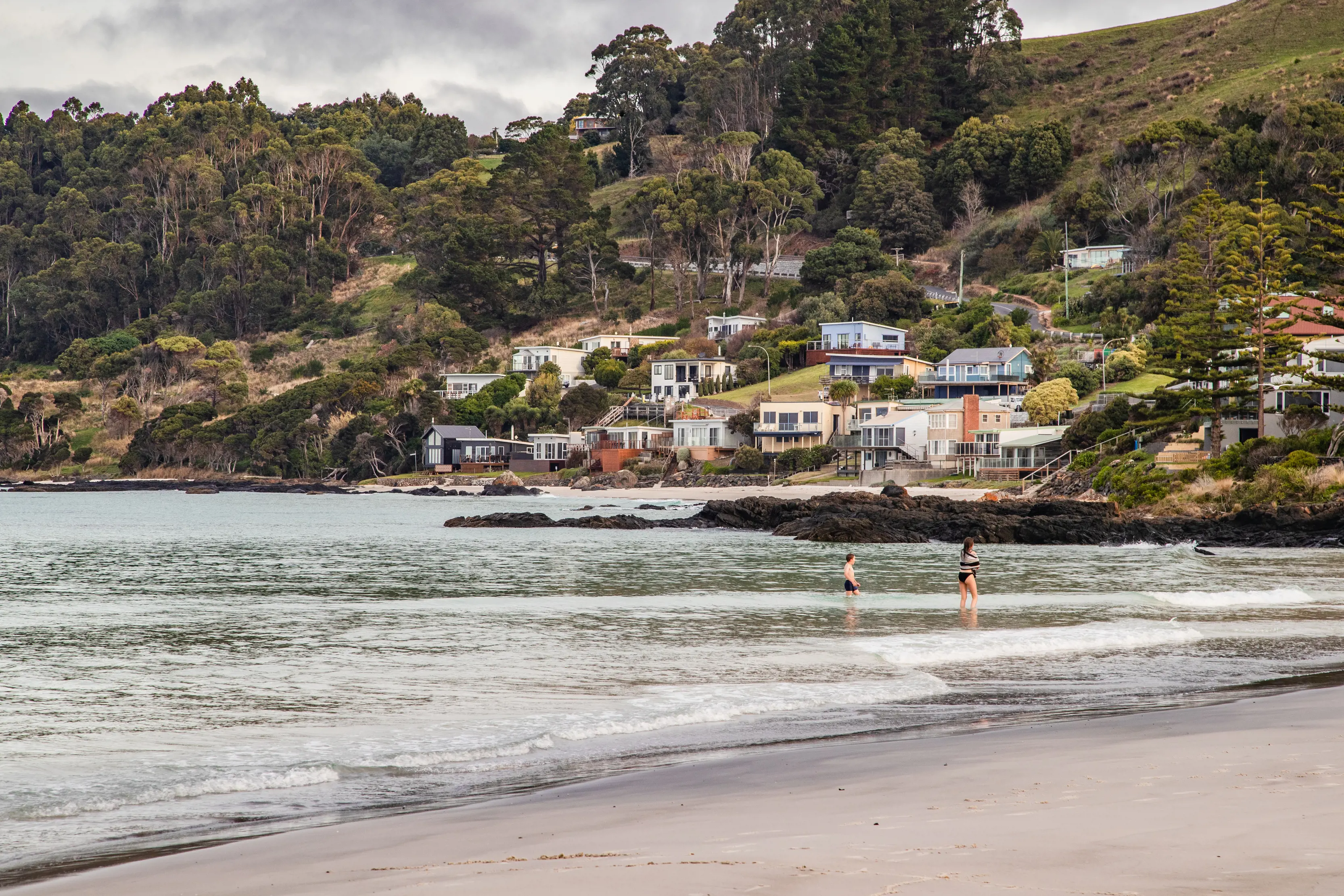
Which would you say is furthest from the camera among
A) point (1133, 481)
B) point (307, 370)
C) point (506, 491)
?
point (307, 370)

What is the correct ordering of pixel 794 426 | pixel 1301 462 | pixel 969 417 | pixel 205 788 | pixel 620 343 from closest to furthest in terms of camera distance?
pixel 205 788 → pixel 1301 462 → pixel 969 417 → pixel 794 426 → pixel 620 343

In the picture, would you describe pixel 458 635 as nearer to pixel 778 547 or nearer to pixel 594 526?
pixel 778 547

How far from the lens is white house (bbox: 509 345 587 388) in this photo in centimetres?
9631

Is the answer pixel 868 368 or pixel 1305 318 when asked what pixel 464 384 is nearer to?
pixel 868 368

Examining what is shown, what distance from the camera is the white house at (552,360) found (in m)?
96.3

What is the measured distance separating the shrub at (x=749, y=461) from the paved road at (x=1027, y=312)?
75.9ft

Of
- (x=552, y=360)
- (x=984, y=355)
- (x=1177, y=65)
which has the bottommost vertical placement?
(x=984, y=355)

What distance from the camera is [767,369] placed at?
90.4 m

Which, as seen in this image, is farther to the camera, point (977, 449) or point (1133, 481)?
point (977, 449)

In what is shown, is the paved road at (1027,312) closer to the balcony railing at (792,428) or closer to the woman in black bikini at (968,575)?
the balcony railing at (792,428)

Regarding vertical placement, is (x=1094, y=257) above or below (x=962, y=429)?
above

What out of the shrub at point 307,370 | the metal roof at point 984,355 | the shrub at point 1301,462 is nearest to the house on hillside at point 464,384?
the shrub at point 307,370

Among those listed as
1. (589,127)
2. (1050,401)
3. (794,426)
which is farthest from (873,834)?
(589,127)

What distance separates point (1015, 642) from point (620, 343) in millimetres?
83858
